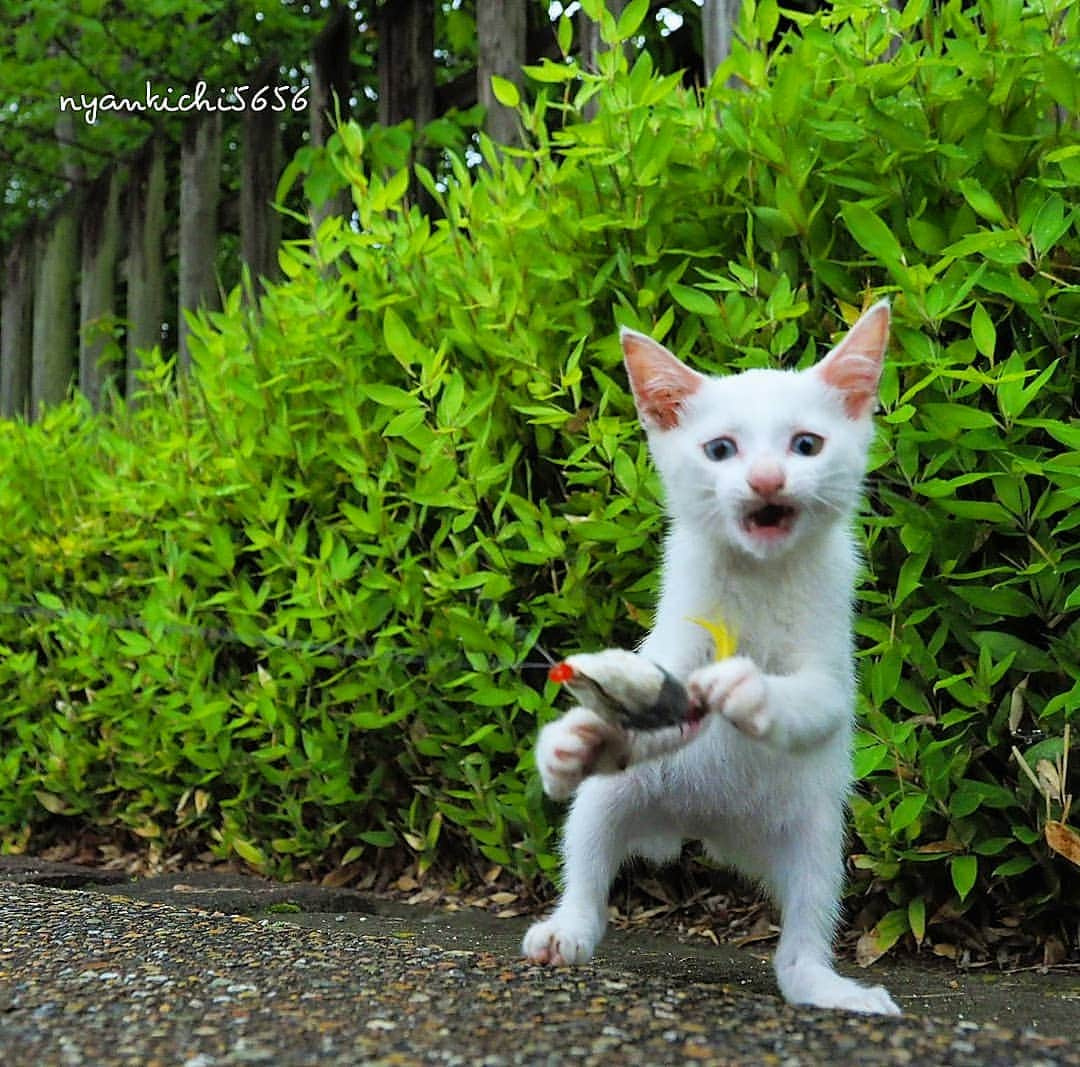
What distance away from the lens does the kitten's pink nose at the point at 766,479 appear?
1.90 meters

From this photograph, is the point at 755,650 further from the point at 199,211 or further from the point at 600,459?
the point at 199,211

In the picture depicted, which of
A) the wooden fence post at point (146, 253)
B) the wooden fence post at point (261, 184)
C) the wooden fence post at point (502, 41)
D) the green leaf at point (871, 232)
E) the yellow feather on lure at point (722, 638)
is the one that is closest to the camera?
the yellow feather on lure at point (722, 638)

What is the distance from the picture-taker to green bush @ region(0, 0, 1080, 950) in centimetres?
247

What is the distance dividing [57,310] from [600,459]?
5925 millimetres

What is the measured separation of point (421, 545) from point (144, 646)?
108 cm

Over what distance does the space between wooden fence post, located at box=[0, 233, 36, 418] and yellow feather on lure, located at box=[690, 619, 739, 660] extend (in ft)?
24.5

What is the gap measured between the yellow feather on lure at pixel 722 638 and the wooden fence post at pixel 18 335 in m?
7.45

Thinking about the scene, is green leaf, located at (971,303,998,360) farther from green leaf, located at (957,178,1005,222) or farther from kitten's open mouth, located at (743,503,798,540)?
kitten's open mouth, located at (743,503,798,540)

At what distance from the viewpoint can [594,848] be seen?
7.25ft

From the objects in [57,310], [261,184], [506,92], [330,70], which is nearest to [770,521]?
[506,92]

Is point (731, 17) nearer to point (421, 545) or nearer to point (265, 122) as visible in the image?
point (421, 545)

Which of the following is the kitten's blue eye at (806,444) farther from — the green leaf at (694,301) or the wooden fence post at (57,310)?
the wooden fence post at (57,310)

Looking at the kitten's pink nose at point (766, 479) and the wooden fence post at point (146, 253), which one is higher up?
the wooden fence post at point (146, 253)

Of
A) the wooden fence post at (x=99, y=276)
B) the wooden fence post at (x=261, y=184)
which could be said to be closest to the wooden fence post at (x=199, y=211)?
the wooden fence post at (x=261, y=184)
